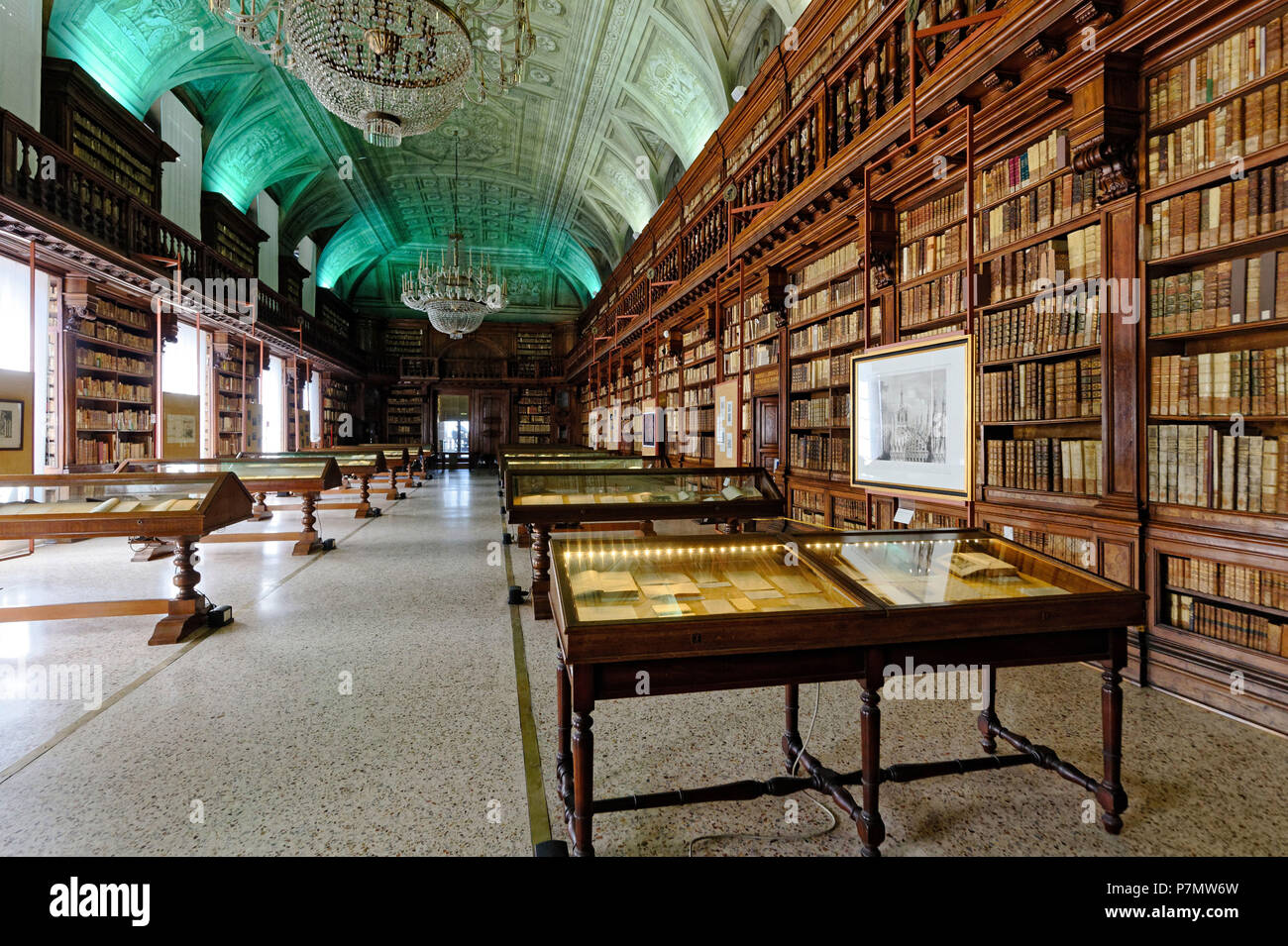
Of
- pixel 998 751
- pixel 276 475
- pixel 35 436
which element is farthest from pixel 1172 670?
pixel 35 436

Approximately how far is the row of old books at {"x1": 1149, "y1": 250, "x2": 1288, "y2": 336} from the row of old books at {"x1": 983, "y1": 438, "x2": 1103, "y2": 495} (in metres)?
0.69

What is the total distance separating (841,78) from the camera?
4707 millimetres

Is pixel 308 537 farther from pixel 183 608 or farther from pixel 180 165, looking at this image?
pixel 180 165

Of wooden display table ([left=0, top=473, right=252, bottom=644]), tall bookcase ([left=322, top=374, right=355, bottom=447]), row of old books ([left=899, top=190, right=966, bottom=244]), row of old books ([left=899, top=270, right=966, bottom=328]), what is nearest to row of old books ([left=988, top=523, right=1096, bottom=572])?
row of old books ([left=899, top=270, right=966, bottom=328])

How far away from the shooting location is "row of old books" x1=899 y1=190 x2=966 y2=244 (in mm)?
4219

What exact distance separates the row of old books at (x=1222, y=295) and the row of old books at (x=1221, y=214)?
11 cm

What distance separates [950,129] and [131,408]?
10.5 metres

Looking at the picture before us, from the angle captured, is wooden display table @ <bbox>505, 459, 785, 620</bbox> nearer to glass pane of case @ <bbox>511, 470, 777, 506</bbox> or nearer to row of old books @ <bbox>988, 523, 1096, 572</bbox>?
glass pane of case @ <bbox>511, 470, 777, 506</bbox>

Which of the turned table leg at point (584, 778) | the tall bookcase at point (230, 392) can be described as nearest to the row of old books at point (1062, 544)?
the turned table leg at point (584, 778)

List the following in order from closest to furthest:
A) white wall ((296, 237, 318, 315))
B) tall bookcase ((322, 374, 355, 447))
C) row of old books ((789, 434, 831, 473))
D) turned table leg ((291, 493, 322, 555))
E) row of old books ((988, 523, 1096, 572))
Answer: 1. row of old books ((988, 523, 1096, 572))
2. row of old books ((789, 434, 831, 473))
3. turned table leg ((291, 493, 322, 555))
4. white wall ((296, 237, 318, 315))
5. tall bookcase ((322, 374, 355, 447))

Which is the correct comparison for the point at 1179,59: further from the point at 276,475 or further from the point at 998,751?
the point at 276,475

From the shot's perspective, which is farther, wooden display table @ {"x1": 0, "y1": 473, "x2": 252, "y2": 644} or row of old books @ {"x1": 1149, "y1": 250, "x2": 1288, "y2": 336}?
wooden display table @ {"x1": 0, "y1": 473, "x2": 252, "y2": 644}

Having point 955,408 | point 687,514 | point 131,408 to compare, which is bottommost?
point 687,514
